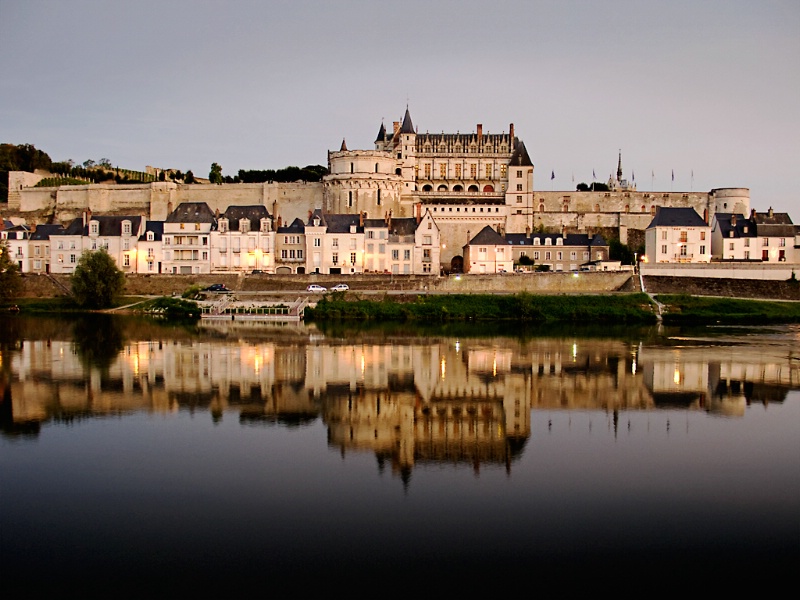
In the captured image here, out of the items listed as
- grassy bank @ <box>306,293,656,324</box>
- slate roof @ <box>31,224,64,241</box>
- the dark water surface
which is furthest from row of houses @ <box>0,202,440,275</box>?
the dark water surface

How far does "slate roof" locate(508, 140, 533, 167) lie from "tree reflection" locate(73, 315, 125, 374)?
2707cm

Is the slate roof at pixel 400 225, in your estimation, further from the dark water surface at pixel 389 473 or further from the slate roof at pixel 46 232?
the dark water surface at pixel 389 473

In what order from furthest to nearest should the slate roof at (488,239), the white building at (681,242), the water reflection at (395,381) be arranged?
the slate roof at (488,239)
the white building at (681,242)
the water reflection at (395,381)

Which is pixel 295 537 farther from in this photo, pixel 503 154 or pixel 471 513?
pixel 503 154

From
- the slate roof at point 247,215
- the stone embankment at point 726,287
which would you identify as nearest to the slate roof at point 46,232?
the slate roof at point 247,215

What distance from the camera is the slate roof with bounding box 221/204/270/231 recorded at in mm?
39875

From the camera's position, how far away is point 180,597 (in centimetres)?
686

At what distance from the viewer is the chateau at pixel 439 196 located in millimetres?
46969

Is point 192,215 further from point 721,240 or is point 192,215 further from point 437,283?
point 721,240

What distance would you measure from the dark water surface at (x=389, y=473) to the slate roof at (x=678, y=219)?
66.7 ft

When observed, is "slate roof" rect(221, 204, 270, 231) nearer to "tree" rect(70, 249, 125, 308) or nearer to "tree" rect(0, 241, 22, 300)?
"tree" rect(70, 249, 125, 308)

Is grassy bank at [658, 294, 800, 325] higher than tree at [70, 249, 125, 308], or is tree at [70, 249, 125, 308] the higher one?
tree at [70, 249, 125, 308]

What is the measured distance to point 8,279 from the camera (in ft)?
115

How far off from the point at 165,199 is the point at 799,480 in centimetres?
4653
